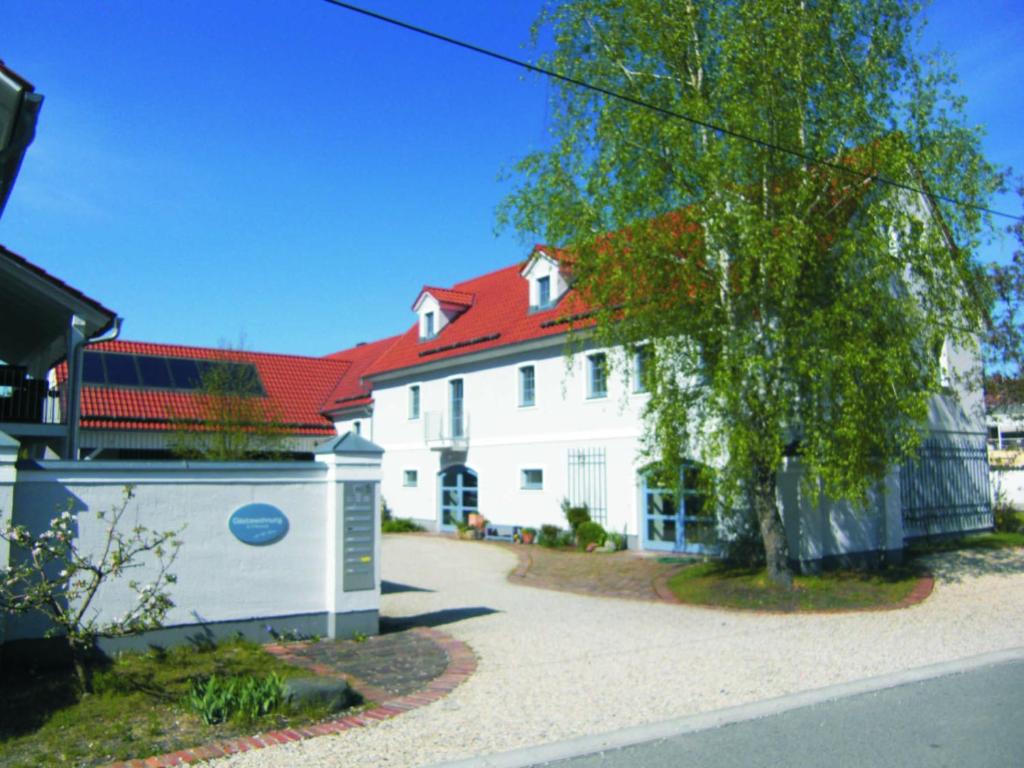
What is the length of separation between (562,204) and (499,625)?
6.55 m

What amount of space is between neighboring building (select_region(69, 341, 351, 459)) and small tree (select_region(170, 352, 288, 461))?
1.03ft

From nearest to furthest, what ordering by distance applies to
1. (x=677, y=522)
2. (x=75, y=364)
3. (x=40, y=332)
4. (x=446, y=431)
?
(x=75, y=364), (x=40, y=332), (x=677, y=522), (x=446, y=431)

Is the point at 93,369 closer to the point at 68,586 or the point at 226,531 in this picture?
the point at 226,531

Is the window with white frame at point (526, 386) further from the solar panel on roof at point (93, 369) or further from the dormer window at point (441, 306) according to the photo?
the solar panel on roof at point (93, 369)

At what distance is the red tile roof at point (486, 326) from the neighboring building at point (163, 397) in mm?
4561

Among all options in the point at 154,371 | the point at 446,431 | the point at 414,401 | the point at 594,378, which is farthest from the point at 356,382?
the point at 594,378

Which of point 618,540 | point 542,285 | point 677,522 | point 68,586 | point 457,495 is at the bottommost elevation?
point 618,540

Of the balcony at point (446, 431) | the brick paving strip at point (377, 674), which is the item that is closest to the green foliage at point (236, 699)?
the brick paving strip at point (377, 674)

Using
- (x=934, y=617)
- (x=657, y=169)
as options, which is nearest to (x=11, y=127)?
(x=657, y=169)

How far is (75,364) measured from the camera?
1442 centimetres

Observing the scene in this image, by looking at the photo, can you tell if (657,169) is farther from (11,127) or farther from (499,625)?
(11,127)

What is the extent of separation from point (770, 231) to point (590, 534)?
10.2m

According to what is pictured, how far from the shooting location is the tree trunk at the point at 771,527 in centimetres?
1400

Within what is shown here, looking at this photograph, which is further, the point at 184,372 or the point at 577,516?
the point at 184,372
